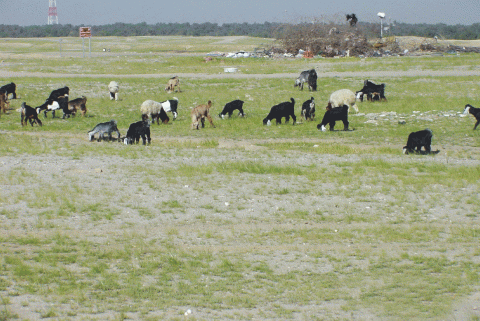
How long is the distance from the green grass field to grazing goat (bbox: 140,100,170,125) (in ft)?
3.59

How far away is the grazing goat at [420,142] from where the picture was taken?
16359mm

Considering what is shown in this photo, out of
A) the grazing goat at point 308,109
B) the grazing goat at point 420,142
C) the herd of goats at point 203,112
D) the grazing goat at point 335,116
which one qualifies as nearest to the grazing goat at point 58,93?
the herd of goats at point 203,112

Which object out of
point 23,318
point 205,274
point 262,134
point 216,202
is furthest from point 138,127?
point 23,318

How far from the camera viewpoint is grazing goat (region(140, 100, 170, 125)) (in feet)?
72.9

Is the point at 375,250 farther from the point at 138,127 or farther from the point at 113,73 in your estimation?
the point at 113,73

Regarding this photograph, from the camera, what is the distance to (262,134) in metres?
20.5

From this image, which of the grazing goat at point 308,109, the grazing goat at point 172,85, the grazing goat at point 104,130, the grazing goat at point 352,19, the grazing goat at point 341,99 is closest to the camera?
the grazing goat at point 104,130

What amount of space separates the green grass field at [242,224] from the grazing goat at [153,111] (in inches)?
43.1

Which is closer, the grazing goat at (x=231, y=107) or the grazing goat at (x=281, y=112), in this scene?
the grazing goat at (x=281, y=112)

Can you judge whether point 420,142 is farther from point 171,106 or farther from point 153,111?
point 171,106

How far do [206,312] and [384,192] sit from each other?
655cm

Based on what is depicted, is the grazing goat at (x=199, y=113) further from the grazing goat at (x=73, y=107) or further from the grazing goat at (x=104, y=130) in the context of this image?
the grazing goat at (x=73, y=107)

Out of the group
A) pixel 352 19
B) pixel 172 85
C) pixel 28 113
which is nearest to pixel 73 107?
pixel 28 113

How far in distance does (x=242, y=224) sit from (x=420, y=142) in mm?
7698
